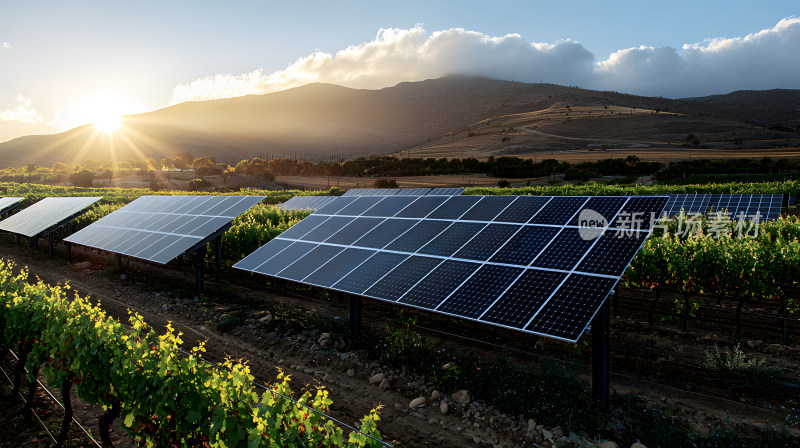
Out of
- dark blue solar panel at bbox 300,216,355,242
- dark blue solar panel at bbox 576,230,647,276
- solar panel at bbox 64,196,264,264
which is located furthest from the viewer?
solar panel at bbox 64,196,264,264

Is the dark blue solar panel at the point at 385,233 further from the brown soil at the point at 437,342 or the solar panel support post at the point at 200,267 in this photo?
the solar panel support post at the point at 200,267

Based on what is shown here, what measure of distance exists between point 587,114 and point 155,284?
164 meters

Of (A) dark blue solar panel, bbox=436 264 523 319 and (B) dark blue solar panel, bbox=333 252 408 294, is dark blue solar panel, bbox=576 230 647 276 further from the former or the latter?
(B) dark blue solar panel, bbox=333 252 408 294

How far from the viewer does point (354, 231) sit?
1497 cm

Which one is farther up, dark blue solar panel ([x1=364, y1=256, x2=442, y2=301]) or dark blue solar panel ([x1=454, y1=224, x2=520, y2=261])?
A: dark blue solar panel ([x1=454, y1=224, x2=520, y2=261])

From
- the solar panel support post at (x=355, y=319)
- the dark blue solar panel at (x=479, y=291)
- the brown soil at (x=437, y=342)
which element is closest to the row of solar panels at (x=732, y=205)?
the brown soil at (x=437, y=342)

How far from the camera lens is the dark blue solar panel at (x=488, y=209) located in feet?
Result: 42.9

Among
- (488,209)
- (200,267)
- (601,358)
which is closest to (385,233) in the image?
(488,209)

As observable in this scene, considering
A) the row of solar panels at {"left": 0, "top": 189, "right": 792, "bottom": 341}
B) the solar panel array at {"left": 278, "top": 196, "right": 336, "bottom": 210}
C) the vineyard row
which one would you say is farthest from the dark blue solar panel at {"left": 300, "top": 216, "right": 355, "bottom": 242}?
the solar panel array at {"left": 278, "top": 196, "right": 336, "bottom": 210}

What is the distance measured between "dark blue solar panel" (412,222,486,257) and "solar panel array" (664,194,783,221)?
20692mm

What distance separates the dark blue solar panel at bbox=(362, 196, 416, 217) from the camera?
622 inches

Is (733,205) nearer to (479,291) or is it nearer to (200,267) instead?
(479,291)

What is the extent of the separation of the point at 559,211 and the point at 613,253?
2.74 metres

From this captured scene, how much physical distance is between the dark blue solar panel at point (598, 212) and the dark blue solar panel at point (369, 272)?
482 cm
